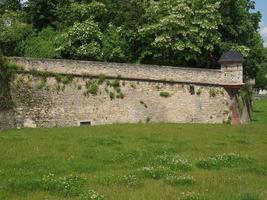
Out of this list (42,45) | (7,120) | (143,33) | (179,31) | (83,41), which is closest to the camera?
(7,120)

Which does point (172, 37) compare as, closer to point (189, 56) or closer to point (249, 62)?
point (189, 56)

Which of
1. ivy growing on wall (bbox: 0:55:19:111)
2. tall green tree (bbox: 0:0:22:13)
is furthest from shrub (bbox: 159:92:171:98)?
tall green tree (bbox: 0:0:22:13)

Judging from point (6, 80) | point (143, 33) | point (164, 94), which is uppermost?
point (143, 33)

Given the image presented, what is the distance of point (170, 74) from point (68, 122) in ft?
25.7

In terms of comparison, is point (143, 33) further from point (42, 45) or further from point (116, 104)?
point (116, 104)

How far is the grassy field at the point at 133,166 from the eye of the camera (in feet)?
42.8

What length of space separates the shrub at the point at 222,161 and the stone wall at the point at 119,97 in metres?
16.5

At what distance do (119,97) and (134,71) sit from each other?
2.01 m

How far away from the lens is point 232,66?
127 feet

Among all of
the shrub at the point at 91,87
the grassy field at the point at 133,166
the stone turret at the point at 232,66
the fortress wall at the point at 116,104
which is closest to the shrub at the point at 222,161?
the grassy field at the point at 133,166

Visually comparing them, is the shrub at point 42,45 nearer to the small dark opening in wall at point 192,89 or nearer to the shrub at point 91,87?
the shrub at point 91,87

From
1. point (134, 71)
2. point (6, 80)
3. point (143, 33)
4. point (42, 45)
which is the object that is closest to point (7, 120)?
point (6, 80)

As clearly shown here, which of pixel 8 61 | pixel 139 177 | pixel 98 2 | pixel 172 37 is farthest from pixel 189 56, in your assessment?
pixel 139 177

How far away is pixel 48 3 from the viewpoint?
162 ft
